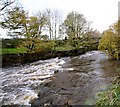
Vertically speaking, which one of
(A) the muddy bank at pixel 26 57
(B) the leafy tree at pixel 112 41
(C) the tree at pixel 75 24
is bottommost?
(A) the muddy bank at pixel 26 57

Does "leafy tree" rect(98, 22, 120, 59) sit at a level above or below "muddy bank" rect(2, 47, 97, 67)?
above

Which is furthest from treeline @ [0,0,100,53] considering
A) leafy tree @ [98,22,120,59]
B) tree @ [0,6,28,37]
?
leafy tree @ [98,22,120,59]

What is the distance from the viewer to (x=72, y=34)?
31.3 m

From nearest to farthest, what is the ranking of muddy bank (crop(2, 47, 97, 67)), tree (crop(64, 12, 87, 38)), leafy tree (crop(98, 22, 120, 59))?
leafy tree (crop(98, 22, 120, 59)), muddy bank (crop(2, 47, 97, 67)), tree (crop(64, 12, 87, 38))

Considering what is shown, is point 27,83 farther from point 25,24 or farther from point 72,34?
point 72,34

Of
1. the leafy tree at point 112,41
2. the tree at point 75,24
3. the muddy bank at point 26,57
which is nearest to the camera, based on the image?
the leafy tree at point 112,41

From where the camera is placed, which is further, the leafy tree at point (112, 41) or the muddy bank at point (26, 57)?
the muddy bank at point (26, 57)

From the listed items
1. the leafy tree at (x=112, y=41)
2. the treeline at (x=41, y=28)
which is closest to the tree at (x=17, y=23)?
the treeline at (x=41, y=28)

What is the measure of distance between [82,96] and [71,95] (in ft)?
1.41

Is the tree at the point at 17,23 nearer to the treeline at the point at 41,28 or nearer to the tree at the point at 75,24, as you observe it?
the treeline at the point at 41,28

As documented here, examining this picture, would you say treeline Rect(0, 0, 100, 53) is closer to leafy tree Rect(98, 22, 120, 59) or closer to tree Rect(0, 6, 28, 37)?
tree Rect(0, 6, 28, 37)

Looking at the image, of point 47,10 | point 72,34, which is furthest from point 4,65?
point 47,10

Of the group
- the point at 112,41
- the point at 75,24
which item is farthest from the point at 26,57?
the point at 75,24

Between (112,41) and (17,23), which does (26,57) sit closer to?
(17,23)
